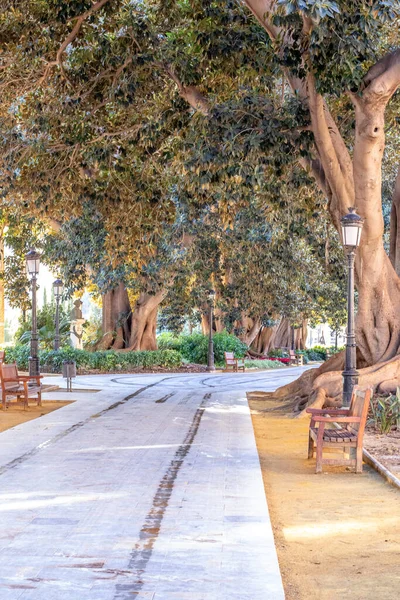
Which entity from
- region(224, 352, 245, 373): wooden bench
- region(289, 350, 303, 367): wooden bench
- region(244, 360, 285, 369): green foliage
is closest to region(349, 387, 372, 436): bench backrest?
region(224, 352, 245, 373): wooden bench

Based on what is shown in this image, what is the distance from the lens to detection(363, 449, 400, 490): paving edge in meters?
9.26

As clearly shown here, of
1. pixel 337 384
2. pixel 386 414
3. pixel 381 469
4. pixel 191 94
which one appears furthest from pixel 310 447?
pixel 191 94

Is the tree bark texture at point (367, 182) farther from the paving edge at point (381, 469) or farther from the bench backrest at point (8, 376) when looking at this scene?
the bench backrest at point (8, 376)

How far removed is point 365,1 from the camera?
13133mm

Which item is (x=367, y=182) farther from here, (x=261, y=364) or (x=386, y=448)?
(x=261, y=364)

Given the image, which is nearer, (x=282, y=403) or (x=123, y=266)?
(x=282, y=403)

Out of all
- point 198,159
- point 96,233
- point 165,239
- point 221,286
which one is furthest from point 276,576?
point 221,286

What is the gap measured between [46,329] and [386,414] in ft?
90.7

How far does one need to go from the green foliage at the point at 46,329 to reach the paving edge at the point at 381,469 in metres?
29.0

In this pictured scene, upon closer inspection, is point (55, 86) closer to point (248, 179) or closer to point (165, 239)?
point (248, 179)

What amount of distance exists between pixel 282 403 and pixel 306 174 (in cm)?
518

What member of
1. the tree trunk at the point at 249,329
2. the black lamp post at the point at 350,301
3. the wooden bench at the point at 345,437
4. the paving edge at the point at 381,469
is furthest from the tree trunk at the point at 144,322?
the wooden bench at the point at 345,437

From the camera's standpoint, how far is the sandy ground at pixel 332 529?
226 inches

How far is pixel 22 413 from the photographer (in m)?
16.8
